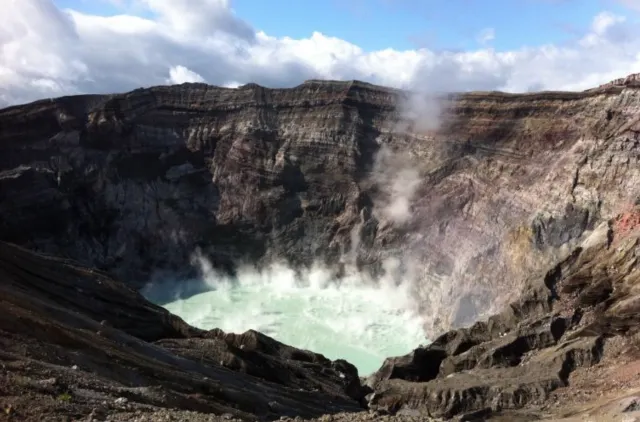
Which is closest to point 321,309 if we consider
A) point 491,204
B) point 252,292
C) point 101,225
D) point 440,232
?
point 252,292

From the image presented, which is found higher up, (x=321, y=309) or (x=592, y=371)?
(x=321, y=309)

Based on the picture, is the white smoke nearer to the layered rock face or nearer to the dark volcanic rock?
the layered rock face

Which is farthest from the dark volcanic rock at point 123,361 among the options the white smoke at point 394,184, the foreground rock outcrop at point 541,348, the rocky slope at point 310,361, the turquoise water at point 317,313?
the white smoke at point 394,184

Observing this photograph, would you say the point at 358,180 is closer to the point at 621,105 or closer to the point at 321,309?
the point at 321,309

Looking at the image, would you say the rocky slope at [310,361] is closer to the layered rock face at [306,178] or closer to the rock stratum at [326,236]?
the rock stratum at [326,236]

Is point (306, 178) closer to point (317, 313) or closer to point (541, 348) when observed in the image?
point (317, 313)

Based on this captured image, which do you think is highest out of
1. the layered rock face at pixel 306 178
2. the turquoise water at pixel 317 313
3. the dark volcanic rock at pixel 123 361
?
the layered rock face at pixel 306 178

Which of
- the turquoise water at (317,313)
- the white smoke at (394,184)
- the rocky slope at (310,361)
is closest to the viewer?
the rocky slope at (310,361)

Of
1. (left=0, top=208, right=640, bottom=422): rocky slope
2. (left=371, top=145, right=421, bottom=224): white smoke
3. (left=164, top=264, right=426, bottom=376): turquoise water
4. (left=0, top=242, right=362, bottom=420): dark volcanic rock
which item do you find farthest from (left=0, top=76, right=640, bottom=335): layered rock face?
(left=0, top=242, right=362, bottom=420): dark volcanic rock
